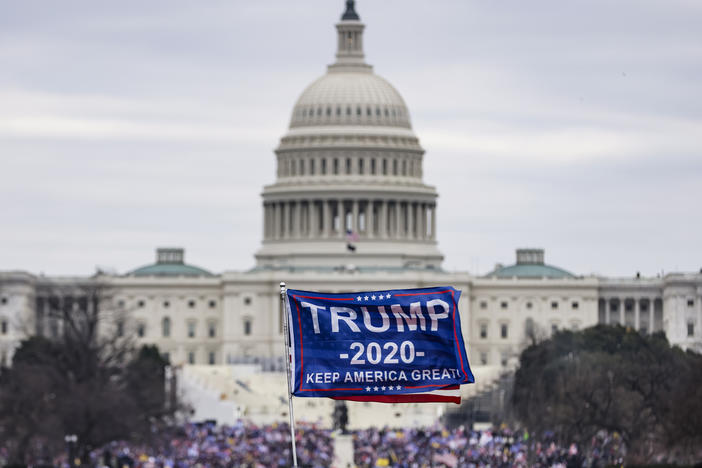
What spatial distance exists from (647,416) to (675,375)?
8995 mm

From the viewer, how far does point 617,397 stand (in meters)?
116

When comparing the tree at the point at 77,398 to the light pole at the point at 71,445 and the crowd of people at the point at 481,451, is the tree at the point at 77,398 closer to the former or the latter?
the light pole at the point at 71,445

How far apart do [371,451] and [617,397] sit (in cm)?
1214

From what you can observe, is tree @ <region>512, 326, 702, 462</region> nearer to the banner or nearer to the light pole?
the light pole

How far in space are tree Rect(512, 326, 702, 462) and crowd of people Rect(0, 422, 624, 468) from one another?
1077mm

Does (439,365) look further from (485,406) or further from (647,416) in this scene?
(485,406)

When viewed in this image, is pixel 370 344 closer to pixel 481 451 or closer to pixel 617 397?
pixel 481 451

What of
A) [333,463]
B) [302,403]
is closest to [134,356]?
[302,403]

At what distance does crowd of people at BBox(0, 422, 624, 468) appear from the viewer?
4070 inches

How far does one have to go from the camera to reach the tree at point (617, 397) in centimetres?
9750

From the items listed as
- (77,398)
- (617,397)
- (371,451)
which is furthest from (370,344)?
(617,397)

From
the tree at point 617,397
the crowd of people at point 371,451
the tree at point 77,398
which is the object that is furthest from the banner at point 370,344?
the tree at point 77,398

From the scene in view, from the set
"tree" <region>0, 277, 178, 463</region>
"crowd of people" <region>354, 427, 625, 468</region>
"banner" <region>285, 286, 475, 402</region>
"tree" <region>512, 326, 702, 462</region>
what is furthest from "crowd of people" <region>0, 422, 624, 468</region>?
"banner" <region>285, 286, 475, 402</region>

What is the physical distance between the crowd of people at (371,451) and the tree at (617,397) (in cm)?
108
